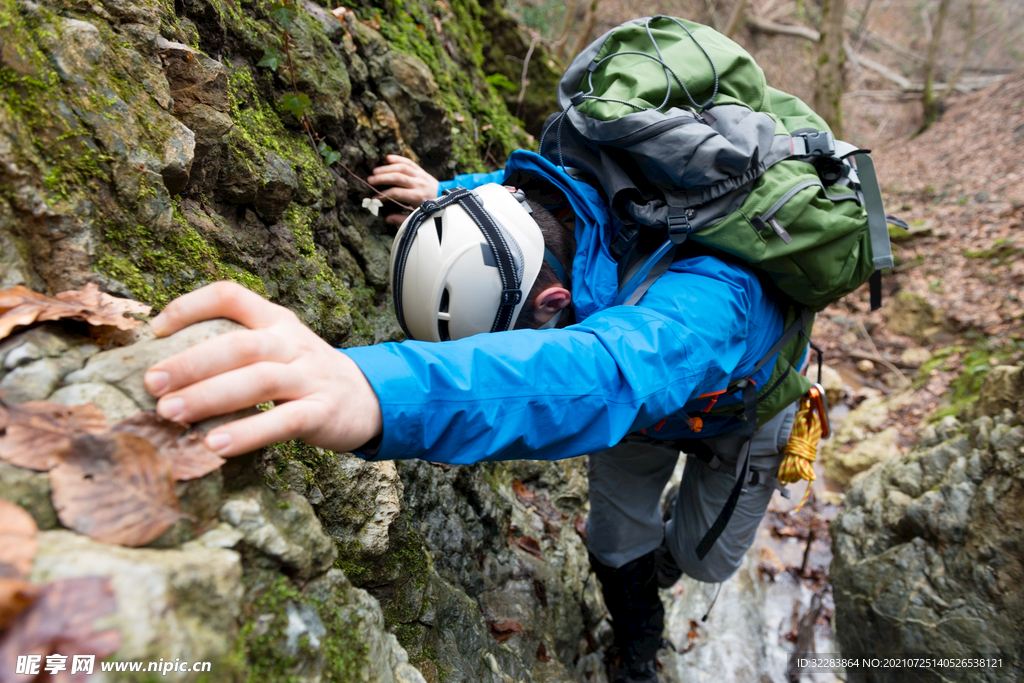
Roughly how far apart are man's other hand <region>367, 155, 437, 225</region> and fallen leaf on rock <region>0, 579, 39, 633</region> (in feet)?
8.92

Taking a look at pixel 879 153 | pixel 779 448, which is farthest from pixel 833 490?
pixel 879 153

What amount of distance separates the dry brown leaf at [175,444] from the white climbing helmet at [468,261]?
1448 millimetres

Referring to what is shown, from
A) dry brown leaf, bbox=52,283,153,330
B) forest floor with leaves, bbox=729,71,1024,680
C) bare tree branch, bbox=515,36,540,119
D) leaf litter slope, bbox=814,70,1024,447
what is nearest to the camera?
dry brown leaf, bbox=52,283,153,330

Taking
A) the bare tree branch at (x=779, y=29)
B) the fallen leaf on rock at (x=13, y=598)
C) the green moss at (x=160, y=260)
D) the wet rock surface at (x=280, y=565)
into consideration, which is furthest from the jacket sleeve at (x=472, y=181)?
the bare tree branch at (x=779, y=29)

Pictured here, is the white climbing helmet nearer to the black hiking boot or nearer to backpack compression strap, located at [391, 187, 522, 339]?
backpack compression strap, located at [391, 187, 522, 339]

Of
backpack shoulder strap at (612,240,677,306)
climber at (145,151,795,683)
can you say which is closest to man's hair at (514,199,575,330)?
climber at (145,151,795,683)

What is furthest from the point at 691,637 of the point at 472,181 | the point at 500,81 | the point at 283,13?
the point at 500,81

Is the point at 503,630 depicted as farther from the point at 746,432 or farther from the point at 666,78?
the point at 666,78

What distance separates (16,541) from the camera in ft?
3.03

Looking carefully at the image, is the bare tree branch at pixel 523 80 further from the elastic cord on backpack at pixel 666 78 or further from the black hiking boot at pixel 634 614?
the black hiking boot at pixel 634 614

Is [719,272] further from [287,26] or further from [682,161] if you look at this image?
[287,26]

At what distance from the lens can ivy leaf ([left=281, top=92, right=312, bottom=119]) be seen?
109 inches

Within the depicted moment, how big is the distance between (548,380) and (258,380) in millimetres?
755

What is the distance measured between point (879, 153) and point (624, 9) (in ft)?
35.3
